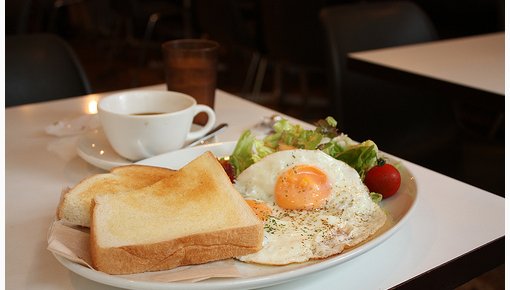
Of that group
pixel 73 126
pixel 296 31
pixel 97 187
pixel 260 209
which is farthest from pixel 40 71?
pixel 296 31

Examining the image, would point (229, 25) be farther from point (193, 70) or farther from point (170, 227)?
point (170, 227)

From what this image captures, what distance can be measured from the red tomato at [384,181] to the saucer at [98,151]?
426mm

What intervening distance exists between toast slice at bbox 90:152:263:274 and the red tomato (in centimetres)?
22

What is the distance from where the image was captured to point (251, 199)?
874mm

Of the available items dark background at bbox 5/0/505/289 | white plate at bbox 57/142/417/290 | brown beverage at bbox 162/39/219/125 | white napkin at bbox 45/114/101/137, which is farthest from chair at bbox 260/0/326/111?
white plate at bbox 57/142/417/290

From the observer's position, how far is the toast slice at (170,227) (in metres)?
0.70

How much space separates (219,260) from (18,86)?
1243 millimetres

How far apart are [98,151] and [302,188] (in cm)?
46

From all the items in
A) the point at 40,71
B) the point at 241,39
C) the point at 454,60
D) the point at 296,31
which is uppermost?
the point at 454,60

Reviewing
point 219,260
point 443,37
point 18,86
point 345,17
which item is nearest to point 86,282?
point 219,260

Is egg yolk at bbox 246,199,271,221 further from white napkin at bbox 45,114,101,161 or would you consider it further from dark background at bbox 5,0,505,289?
dark background at bbox 5,0,505,289

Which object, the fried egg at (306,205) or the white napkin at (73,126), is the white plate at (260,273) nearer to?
the fried egg at (306,205)

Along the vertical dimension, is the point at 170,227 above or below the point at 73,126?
above

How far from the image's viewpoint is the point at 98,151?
45.1 inches
